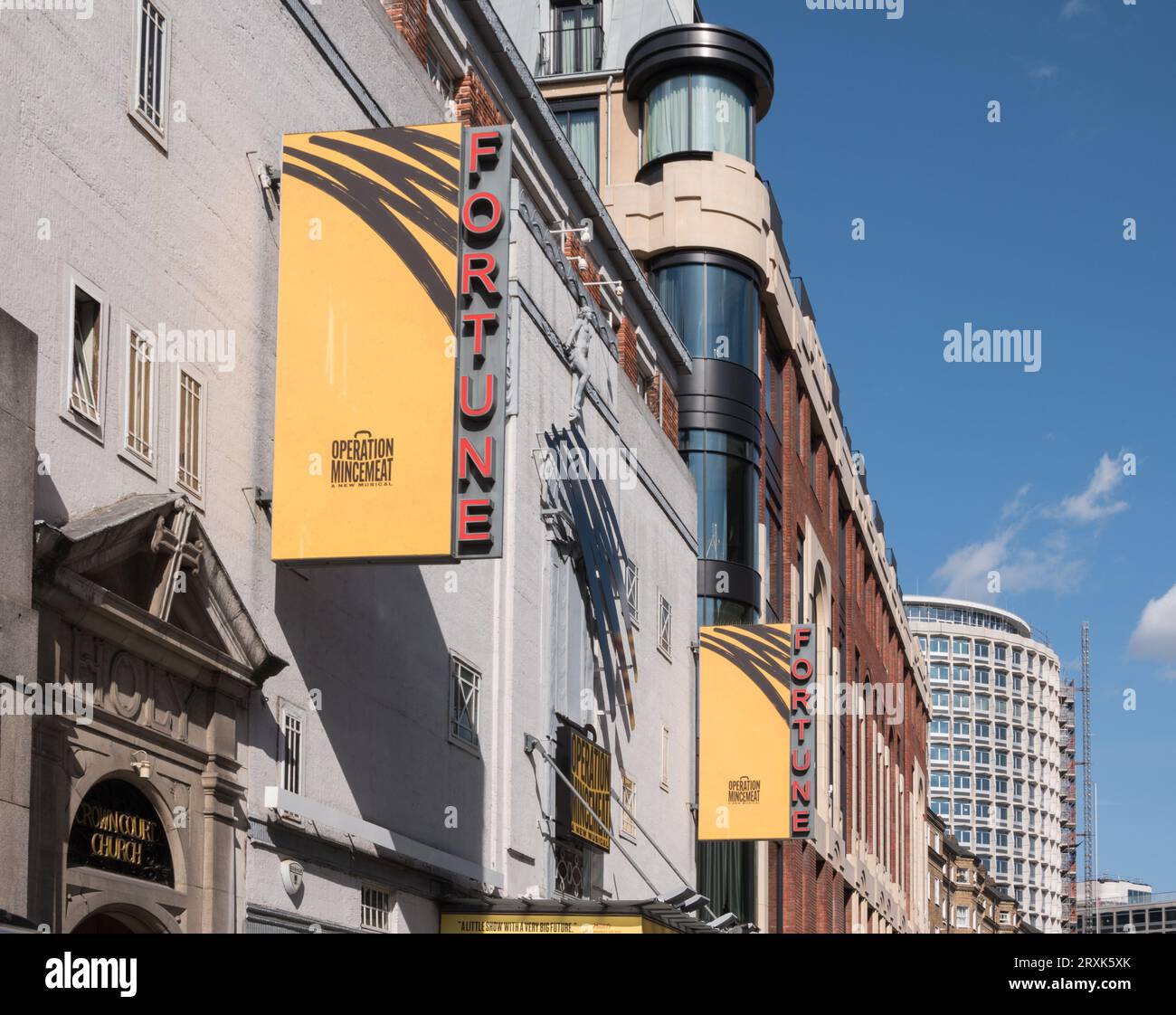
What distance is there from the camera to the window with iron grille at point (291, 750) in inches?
700

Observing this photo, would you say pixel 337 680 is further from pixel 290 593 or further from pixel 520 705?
pixel 520 705

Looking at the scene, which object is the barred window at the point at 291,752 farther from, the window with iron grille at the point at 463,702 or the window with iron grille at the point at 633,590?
the window with iron grille at the point at 633,590

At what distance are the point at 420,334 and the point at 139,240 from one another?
3.27m

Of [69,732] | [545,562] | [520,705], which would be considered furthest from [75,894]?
[545,562]

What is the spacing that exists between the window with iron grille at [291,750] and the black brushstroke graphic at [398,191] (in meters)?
4.27

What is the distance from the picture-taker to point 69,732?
538 inches

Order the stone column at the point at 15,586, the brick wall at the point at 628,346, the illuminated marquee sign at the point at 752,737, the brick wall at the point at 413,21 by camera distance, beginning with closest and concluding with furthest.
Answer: the stone column at the point at 15,586 → the brick wall at the point at 413,21 → the illuminated marquee sign at the point at 752,737 → the brick wall at the point at 628,346

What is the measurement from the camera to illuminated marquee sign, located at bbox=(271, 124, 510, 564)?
57.6 ft

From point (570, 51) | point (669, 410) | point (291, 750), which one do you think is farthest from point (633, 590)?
point (570, 51)

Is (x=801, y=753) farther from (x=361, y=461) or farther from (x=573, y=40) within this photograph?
(x=361, y=461)

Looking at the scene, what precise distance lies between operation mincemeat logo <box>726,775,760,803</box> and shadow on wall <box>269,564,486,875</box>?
13.8 meters

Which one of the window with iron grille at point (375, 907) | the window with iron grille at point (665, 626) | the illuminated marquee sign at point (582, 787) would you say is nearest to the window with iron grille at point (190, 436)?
the window with iron grille at point (375, 907)

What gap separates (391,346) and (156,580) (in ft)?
13.0

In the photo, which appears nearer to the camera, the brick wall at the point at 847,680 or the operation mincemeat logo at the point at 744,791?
the operation mincemeat logo at the point at 744,791
